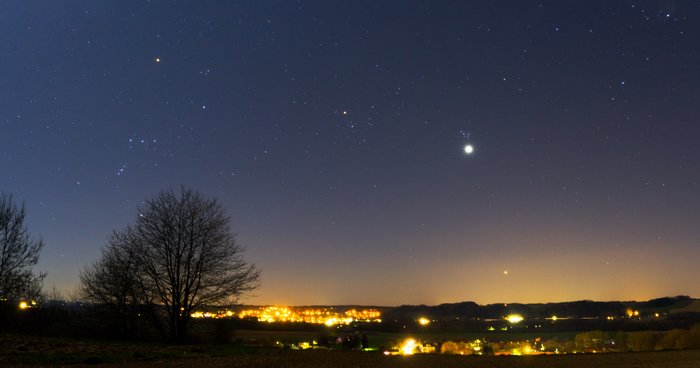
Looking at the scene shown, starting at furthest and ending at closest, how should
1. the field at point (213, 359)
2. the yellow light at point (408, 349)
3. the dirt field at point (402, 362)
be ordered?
the yellow light at point (408, 349), the dirt field at point (402, 362), the field at point (213, 359)

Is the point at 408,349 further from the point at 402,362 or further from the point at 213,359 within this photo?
the point at 213,359

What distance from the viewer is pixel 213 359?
21.7m

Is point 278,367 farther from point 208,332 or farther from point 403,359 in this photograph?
point 208,332

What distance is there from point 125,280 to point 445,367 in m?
23.7

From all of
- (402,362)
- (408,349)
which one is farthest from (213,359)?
(408,349)

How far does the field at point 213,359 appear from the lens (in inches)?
750

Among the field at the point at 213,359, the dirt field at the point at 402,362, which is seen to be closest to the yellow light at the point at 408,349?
the dirt field at the point at 402,362

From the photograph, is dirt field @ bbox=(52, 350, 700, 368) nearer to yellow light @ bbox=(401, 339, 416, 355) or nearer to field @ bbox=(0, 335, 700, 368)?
field @ bbox=(0, 335, 700, 368)

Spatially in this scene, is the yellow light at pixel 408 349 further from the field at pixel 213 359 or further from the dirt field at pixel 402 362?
the field at pixel 213 359

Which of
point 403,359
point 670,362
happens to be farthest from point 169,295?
point 670,362

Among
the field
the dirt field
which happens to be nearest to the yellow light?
the dirt field

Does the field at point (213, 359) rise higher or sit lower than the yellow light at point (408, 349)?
higher

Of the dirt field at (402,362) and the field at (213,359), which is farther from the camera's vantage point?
the dirt field at (402,362)

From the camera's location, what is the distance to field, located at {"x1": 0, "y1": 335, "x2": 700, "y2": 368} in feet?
62.5
